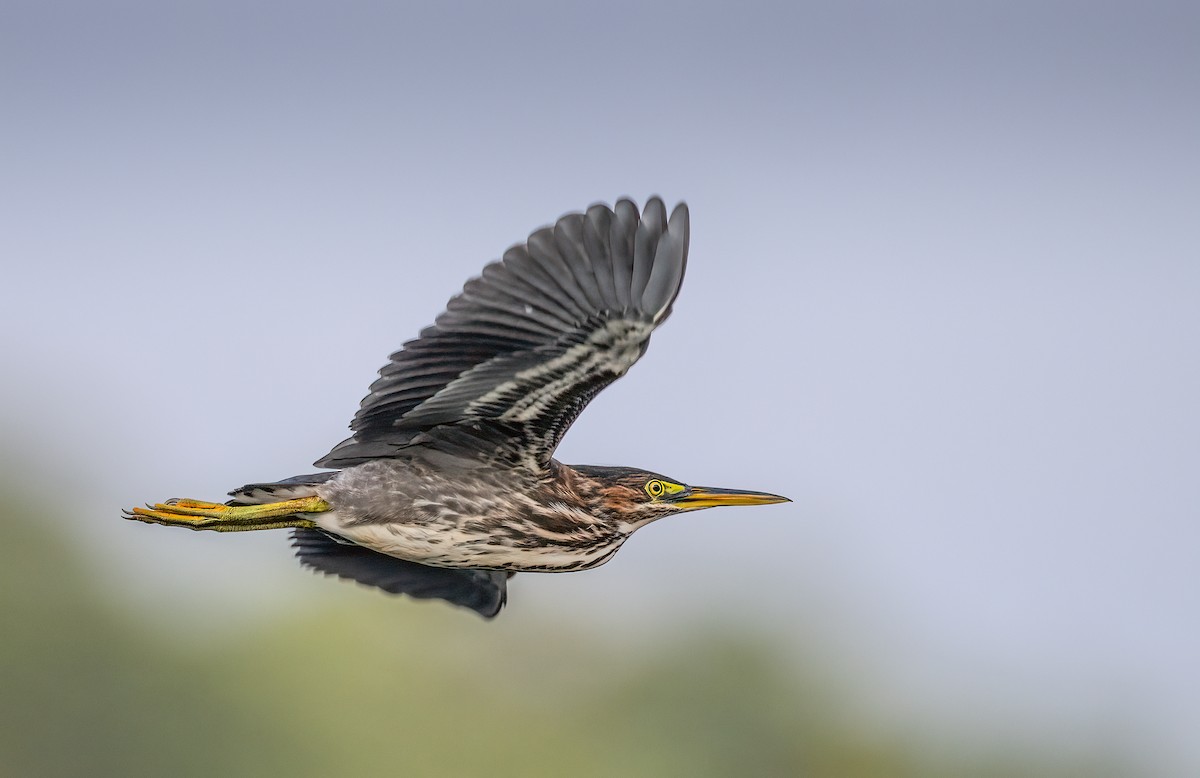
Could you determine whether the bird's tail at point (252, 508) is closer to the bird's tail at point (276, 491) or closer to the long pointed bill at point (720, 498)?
the bird's tail at point (276, 491)

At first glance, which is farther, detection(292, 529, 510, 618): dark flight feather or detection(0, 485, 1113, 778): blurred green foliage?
detection(0, 485, 1113, 778): blurred green foliage

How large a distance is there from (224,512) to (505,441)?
141 cm

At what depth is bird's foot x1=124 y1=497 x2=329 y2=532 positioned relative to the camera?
8023 millimetres

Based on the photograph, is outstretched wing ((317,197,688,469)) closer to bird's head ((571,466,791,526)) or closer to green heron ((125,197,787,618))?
green heron ((125,197,787,618))

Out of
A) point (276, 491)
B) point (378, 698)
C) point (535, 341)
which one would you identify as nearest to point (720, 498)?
point (535, 341)

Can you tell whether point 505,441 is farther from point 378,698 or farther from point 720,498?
point 378,698

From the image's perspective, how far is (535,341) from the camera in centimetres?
750

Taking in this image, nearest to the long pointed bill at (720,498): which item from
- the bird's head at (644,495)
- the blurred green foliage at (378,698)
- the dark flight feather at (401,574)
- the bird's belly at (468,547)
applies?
the bird's head at (644,495)

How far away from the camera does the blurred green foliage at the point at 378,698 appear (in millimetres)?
32344

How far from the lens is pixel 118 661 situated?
116 ft

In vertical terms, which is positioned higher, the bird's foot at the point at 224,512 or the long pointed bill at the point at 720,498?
the long pointed bill at the point at 720,498

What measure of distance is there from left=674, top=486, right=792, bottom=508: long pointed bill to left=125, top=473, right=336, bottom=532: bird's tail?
1.86 meters

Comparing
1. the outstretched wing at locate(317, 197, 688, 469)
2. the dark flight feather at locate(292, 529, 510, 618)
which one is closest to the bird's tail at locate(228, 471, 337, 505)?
the outstretched wing at locate(317, 197, 688, 469)

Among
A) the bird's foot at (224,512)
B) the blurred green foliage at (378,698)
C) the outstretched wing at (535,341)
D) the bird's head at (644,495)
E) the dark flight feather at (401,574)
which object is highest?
the outstretched wing at (535,341)
